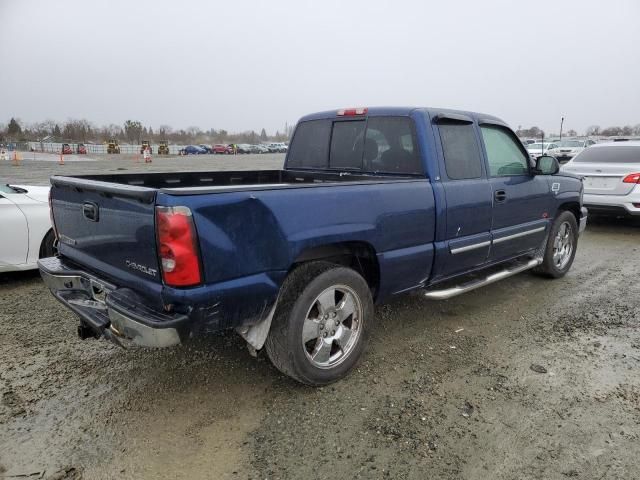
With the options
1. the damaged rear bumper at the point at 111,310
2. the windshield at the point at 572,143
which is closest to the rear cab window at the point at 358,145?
the damaged rear bumper at the point at 111,310

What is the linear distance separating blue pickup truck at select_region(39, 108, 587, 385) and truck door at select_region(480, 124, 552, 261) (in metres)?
0.02

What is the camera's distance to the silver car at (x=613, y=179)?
8.31 meters

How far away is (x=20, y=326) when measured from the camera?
4172 mm

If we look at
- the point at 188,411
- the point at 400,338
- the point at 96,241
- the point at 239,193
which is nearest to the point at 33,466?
the point at 188,411

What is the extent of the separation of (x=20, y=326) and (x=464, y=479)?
384 centimetres

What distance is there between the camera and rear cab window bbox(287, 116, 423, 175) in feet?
12.8

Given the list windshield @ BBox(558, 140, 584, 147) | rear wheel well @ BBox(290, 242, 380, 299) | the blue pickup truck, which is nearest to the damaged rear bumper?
the blue pickup truck

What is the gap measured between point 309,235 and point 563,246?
13.5 ft

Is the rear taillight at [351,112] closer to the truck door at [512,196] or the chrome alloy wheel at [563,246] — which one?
the truck door at [512,196]

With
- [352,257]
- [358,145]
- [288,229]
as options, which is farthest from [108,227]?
[358,145]

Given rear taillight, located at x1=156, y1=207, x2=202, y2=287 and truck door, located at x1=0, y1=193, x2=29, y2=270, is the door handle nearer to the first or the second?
rear taillight, located at x1=156, y1=207, x2=202, y2=287

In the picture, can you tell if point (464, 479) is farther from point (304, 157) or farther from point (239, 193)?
point (304, 157)

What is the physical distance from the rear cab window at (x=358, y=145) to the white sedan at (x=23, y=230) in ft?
9.29

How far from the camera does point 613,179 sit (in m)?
8.52
